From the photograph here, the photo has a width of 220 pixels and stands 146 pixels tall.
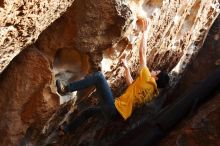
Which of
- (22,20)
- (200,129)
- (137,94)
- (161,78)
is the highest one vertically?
(22,20)

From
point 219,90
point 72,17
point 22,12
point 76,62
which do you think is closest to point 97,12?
point 72,17

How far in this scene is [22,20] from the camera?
127 inches

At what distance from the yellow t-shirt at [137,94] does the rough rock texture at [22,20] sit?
4.65 feet

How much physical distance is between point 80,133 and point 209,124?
6.53ft

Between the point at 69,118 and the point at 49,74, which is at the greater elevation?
the point at 49,74

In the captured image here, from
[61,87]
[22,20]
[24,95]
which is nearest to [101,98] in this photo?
[61,87]

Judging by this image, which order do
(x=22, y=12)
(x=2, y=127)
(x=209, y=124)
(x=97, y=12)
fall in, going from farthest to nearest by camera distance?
1. (x=209, y=124)
2. (x=2, y=127)
3. (x=97, y=12)
4. (x=22, y=12)

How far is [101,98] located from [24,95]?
98cm

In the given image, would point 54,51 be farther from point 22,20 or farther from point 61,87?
point 22,20

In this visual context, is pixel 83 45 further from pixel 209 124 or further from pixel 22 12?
pixel 209 124

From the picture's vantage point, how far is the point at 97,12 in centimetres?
392

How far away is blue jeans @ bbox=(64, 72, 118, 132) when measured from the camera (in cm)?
415

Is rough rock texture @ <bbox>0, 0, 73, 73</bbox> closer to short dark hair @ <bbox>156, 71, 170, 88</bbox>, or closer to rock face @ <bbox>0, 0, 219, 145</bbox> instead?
rock face @ <bbox>0, 0, 219, 145</bbox>

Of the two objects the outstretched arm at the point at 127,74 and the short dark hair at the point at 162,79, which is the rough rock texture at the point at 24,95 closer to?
the outstretched arm at the point at 127,74
